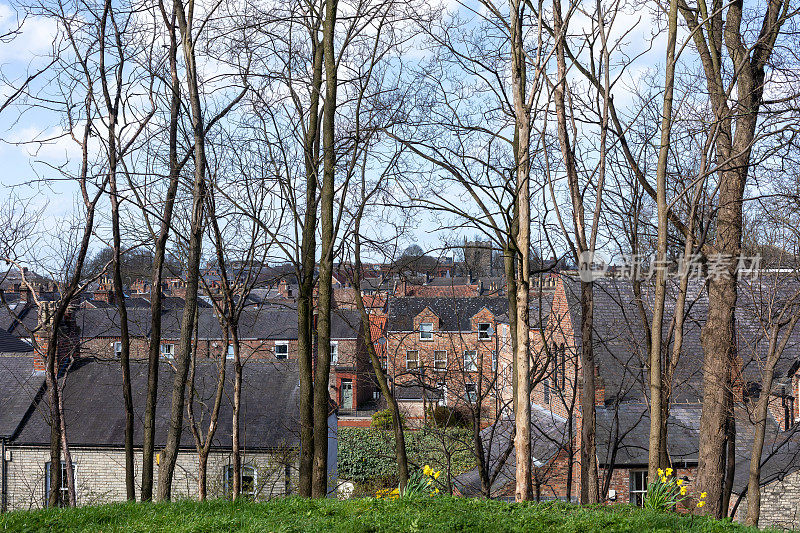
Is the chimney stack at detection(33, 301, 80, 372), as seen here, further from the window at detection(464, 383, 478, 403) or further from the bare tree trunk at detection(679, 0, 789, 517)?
the bare tree trunk at detection(679, 0, 789, 517)

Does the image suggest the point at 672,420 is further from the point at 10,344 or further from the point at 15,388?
the point at 10,344

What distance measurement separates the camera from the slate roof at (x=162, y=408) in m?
18.5

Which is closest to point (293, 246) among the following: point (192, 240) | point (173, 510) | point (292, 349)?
point (192, 240)

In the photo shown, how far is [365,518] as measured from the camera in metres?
4.82

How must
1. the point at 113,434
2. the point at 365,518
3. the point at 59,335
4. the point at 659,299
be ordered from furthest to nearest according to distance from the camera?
the point at 113,434 < the point at 59,335 < the point at 659,299 < the point at 365,518

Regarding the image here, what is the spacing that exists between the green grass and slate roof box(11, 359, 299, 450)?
11902 millimetres

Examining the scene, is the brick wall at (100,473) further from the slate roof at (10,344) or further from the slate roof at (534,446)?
the slate roof at (10,344)

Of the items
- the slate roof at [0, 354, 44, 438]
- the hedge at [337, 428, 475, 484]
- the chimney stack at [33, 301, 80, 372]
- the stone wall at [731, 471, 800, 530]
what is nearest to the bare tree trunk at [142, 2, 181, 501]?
the chimney stack at [33, 301, 80, 372]

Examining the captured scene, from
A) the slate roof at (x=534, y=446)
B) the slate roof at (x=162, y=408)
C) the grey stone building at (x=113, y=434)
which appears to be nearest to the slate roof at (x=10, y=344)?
the grey stone building at (x=113, y=434)

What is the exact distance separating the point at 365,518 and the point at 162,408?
695 inches

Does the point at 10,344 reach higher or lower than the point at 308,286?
lower

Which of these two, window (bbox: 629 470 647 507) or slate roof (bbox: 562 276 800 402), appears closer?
window (bbox: 629 470 647 507)

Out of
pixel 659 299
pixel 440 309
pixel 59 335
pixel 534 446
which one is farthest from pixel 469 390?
pixel 440 309

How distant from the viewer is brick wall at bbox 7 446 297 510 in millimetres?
17612
